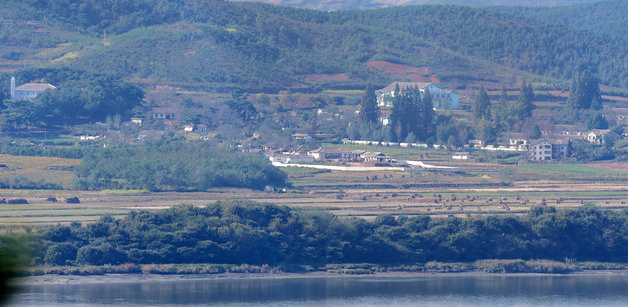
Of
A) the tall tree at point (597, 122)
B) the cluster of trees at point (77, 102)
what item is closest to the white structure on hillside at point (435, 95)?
the tall tree at point (597, 122)

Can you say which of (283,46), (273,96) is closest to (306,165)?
(273,96)

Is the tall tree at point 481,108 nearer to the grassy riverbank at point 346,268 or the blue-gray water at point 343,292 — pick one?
the grassy riverbank at point 346,268

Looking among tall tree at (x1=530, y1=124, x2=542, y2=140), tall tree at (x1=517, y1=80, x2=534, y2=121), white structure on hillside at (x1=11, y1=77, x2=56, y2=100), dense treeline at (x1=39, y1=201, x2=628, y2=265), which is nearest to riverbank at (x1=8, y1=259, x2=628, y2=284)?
dense treeline at (x1=39, y1=201, x2=628, y2=265)

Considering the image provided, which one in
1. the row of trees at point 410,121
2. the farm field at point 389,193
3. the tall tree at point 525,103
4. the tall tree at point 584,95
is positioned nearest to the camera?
the farm field at point 389,193

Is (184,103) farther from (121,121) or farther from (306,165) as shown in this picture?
(306,165)

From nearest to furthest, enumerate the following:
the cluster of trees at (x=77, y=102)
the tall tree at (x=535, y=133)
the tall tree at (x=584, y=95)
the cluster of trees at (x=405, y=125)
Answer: the cluster of trees at (x=77, y=102) < the tall tree at (x=535, y=133) < the cluster of trees at (x=405, y=125) < the tall tree at (x=584, y=95)

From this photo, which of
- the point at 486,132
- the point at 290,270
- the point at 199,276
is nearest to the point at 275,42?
the point at 486,132
